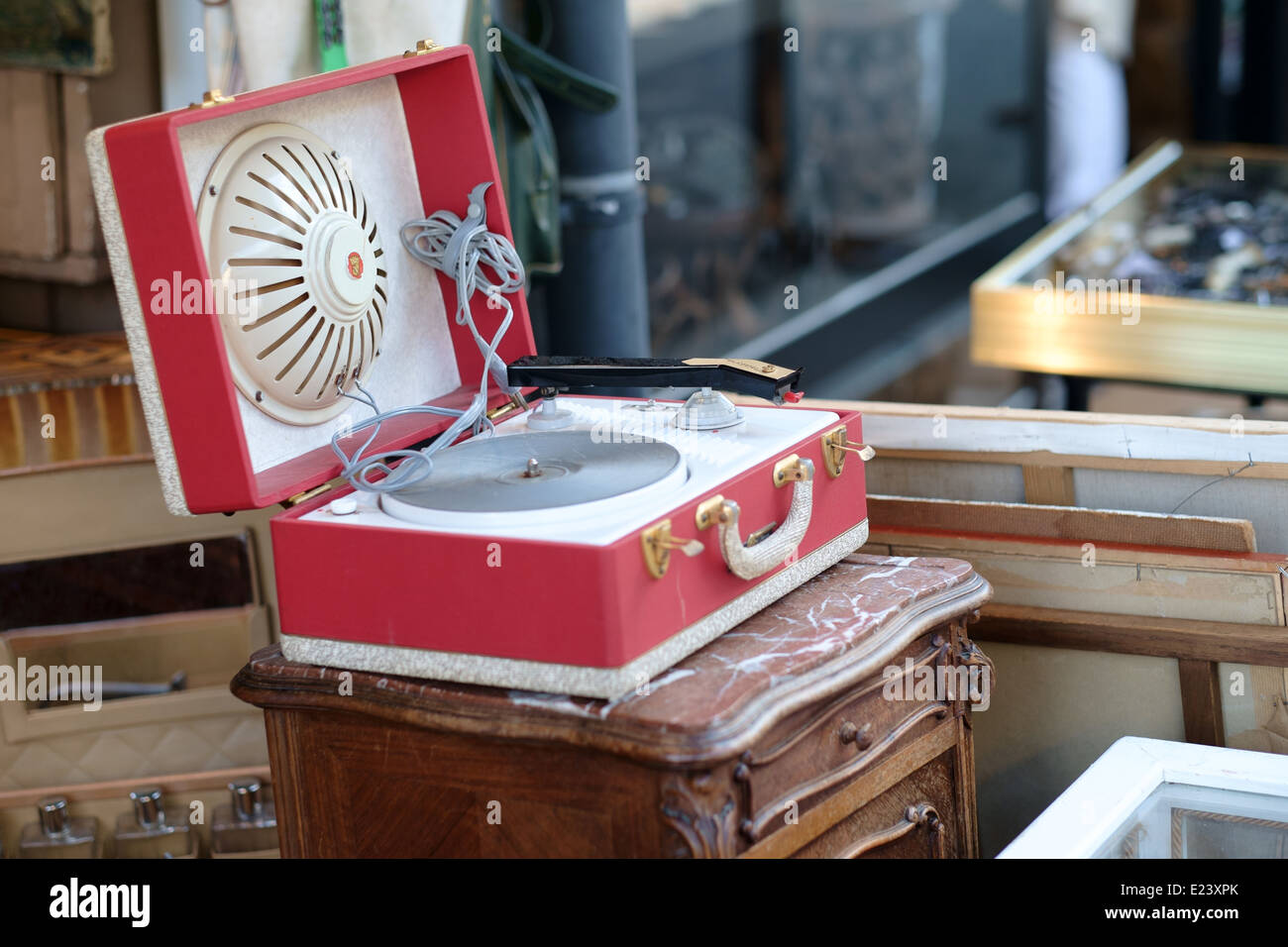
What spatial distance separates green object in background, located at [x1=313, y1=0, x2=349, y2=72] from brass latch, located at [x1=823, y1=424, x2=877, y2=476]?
0.99 metres

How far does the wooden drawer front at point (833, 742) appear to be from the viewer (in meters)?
1.21

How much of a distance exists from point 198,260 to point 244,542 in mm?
1037

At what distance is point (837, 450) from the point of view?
57.4 inches

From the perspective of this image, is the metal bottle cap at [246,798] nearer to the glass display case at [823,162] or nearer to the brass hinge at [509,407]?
the brass hinge at [509,407]

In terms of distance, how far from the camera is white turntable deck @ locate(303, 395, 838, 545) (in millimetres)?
1202

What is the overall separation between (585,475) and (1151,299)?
2.23 metres

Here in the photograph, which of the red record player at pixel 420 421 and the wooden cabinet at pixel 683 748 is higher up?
the red record player at pixel 420 421

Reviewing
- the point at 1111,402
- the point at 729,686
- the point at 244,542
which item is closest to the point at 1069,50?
the point at 1111,402

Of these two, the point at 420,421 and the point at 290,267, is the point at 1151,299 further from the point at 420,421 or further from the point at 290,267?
the point at 290,267

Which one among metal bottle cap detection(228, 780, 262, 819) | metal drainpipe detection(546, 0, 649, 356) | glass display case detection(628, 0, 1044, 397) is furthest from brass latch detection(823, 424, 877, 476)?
glass display case detection(628, 0, 1044, 397)

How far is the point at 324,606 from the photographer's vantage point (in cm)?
127

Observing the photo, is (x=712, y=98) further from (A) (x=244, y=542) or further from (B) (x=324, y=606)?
(B) (x=324, y=606)

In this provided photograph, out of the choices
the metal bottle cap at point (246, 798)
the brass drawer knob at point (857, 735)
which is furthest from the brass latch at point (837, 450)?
the metal bottle cap at point (246, 798)

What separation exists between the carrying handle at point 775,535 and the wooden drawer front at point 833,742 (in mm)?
143
